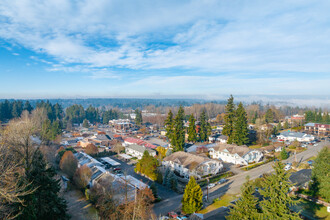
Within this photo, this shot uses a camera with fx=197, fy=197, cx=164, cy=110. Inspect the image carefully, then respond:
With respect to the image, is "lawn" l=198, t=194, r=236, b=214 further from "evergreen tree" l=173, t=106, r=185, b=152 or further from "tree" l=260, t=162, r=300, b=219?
"evergreen tree" l=173, t=106, r=185, b=152

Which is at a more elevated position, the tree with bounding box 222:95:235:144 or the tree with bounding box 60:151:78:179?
the tree with bounding box 222:95:235:144

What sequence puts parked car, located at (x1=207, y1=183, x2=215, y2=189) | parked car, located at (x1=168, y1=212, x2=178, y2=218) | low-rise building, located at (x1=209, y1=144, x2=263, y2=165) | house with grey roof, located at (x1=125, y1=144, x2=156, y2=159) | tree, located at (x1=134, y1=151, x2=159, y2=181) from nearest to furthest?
parked car, located at (x1=168, y1=212, x2=178, y2=218) → parked car, located at (x1=207, y1=183, x2=215, y2=189) → tree, located at (x1=134, y1=151, x2=159, y2=181) → low-rise building, located at (x1=209, y1=144, x2=263, y2=165) → house with grey roof, located at (x1=125, y1=144, x2=156, y2=159)

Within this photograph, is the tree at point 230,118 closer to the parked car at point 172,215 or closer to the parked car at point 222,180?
the parked car at point 222,180

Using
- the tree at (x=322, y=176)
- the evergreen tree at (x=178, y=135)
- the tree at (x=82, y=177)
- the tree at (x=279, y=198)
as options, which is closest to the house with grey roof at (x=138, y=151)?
the evergreen tree at (x=178, y=135)

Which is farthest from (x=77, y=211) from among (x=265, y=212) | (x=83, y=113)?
(x=83, y=113)

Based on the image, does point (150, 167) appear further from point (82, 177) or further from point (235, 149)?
point (235, 149)

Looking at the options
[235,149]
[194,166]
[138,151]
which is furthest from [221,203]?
[138,151]

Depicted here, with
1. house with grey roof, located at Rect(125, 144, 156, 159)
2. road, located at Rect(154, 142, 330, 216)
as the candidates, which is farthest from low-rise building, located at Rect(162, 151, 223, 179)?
house with grey roof, located at Rect(125, 144, 156, 159)
